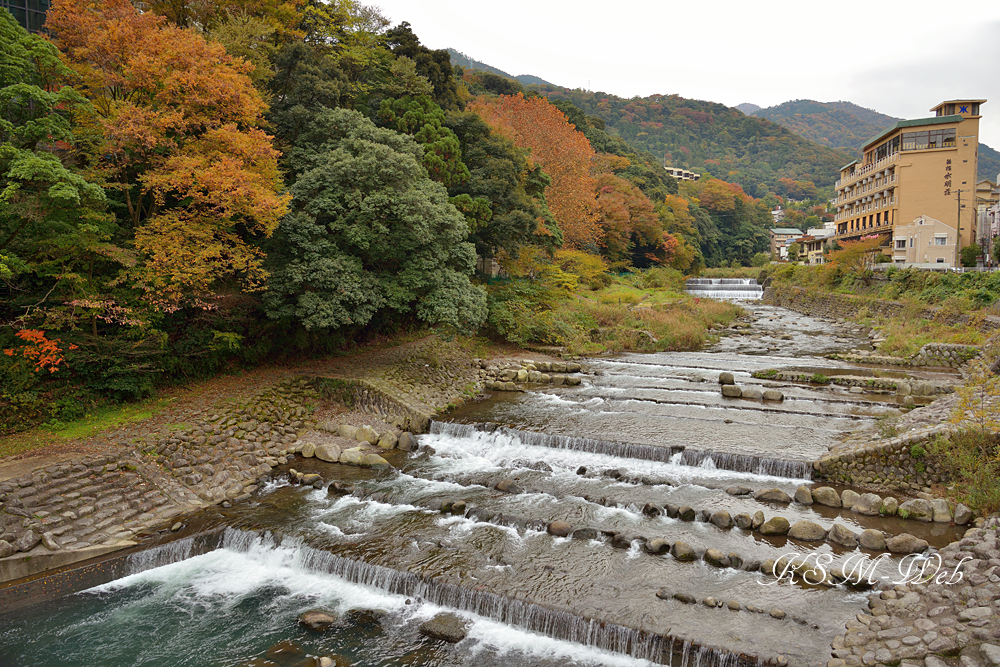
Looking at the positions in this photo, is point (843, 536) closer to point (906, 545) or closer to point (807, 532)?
point (807, 532)

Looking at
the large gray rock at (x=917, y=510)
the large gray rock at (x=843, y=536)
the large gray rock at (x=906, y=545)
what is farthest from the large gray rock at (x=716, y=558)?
the large gray rock at (x=917, y=510)

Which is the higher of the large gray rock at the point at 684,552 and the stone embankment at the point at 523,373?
the stone embankment at the point at 523,373

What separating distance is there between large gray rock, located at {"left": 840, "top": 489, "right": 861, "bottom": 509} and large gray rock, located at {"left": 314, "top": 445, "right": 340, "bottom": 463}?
38.4ft

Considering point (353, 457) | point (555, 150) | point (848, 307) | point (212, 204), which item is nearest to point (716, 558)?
point (353, 457)

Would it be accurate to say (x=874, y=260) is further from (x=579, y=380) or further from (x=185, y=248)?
(x=185, y=248)

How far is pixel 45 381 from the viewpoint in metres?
12.7

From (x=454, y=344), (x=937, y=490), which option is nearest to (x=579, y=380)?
(x=454, y=344)

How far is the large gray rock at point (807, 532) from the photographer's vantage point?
9781 mm

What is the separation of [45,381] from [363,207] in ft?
29.3

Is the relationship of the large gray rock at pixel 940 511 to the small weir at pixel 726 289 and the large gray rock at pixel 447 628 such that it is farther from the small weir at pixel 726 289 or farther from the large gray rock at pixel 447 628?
the small weir at pixel 726 289

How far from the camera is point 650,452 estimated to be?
13.7 meters

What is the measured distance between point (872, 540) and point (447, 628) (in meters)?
7.42

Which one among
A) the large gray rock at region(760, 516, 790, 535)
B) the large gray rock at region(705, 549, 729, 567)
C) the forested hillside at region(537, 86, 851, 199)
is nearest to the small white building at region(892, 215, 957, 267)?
the large gray rock at region(760, 516, 790, 535)

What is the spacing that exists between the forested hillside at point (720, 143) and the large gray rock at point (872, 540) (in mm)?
106599
